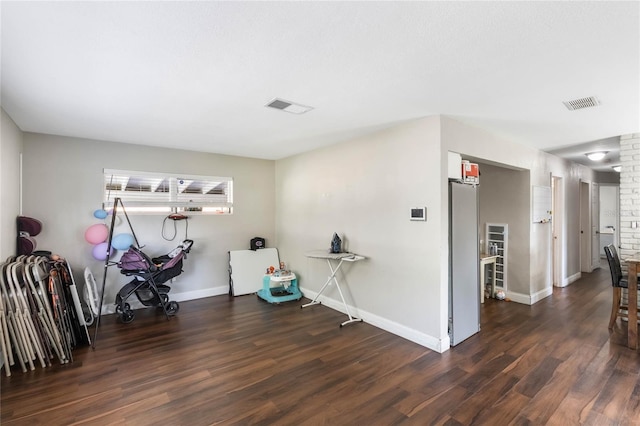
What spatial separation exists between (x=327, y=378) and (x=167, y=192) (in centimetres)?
389

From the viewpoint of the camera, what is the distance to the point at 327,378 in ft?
8.87

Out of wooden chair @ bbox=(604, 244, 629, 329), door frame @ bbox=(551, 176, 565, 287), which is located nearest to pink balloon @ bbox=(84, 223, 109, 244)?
wooden chair @ bbox=(604, 244, 629, 329)

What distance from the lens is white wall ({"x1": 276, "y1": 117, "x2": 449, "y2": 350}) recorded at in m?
3.27

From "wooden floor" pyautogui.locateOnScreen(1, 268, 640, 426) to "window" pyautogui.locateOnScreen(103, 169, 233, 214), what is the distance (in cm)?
179

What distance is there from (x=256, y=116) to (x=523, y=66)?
2417 mm

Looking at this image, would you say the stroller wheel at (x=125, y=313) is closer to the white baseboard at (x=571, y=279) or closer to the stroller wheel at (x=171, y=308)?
the stroller wheel at (x=171, y=308)

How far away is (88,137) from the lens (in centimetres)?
428

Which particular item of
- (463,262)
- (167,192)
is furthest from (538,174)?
(167,192)

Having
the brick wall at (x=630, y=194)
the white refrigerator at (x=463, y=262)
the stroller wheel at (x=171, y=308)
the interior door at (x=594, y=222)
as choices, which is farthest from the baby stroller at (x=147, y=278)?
the interior door at (x=594, y=222)

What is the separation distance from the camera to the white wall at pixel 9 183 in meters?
3.06

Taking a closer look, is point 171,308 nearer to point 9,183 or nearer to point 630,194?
point 9,183

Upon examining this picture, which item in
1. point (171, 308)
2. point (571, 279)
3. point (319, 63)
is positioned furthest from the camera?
point (571, 279)

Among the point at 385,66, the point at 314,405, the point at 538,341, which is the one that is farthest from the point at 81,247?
the point at 538,341

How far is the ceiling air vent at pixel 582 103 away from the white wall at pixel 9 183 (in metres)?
5.46
